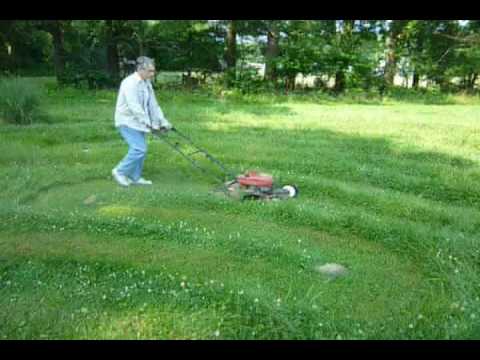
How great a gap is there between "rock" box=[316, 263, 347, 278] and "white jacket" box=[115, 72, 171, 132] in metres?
3.33

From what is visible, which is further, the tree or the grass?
the tree

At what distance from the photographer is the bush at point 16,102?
34.3 ft

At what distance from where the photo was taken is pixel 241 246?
4426 mm

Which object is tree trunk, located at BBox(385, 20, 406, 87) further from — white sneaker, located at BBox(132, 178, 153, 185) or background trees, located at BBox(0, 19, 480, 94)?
white sneaker, located at BBox(132, 178, 153, 185)

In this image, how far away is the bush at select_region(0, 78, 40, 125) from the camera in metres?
10.4

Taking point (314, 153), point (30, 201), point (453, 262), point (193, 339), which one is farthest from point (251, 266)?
point (314, 153)

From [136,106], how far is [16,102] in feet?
19.3

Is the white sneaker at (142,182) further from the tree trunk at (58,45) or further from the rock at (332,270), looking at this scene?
the tree trunk at (58,45)

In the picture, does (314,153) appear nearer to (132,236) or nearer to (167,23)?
(132,236)

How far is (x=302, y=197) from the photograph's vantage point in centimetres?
615

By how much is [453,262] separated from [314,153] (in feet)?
14.2

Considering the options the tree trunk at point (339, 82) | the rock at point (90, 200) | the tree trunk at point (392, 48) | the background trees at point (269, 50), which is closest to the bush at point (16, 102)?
the rock at point (90, 200)

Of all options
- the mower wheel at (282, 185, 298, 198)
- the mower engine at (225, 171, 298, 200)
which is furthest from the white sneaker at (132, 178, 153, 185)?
the mower wheel at (282, 185, 298, 198)

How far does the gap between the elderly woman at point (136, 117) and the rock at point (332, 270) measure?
3.27 meters
